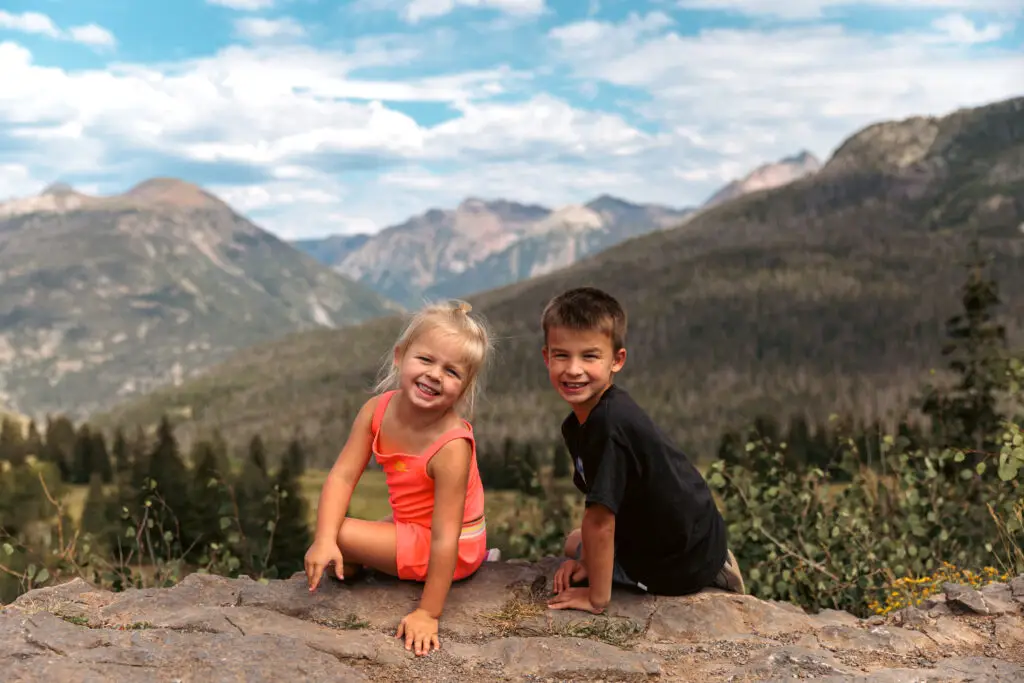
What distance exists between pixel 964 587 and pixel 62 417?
161m

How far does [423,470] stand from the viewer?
757cm

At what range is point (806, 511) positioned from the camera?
11.1 meters

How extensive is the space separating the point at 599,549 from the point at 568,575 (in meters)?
0.73

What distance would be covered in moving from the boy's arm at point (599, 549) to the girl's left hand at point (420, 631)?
140 cm

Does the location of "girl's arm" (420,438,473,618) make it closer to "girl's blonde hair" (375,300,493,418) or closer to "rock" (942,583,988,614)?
"girl's blonde hair" (375,300,493,418)

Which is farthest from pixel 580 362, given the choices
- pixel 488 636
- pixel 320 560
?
pixel 320 560

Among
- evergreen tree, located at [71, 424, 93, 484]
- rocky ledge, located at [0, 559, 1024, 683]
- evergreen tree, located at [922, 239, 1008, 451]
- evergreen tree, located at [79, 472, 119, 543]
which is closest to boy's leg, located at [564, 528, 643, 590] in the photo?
rocky ledge, located at [0, 559, 1024, 683]

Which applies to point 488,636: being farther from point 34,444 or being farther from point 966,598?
point 34,444

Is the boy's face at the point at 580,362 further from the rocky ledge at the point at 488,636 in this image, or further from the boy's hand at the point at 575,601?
the rocky ledge at the point at 488,636

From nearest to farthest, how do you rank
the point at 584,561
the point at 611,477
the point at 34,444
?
the point at 611,477, the point at 584,561, the point at 34,444

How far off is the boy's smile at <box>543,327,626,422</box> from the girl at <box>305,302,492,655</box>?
0.65m

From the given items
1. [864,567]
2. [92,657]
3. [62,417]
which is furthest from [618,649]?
[62,417]

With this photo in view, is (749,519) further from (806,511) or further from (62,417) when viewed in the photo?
(62,417)

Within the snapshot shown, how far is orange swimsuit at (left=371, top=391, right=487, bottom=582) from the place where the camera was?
762 centimetres
